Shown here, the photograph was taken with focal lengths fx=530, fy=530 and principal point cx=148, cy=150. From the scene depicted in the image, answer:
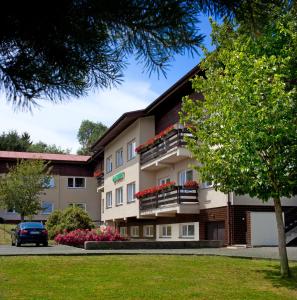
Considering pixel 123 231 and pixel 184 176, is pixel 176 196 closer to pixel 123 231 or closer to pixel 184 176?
pixel 184 176

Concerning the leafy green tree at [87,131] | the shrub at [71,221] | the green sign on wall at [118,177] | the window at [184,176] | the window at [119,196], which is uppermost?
the leafy green tree at [87,131]

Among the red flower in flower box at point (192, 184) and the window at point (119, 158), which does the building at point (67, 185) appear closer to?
the window at point (119, 158)

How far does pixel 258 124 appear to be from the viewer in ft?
42.8

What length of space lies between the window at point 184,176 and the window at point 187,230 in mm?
2667

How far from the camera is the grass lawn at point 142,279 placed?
11688mm

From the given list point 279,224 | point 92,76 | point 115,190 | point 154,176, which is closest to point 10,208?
point 115,190

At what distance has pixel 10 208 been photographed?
5103 centimetres

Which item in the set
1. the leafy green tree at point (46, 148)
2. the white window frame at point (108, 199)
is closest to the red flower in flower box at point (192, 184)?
the white window frame at point (108, 199)

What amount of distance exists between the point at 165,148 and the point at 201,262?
16.0 meters

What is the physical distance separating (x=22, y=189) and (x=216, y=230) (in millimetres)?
27489

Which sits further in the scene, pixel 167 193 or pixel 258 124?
pixel 167 193

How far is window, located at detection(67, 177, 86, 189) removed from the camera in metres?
60.2

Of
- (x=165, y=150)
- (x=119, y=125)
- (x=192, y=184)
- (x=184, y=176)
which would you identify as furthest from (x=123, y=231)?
Answer: (x=192, y=184)

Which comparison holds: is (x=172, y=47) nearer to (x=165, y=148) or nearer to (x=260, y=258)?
(x=260, y=258)
